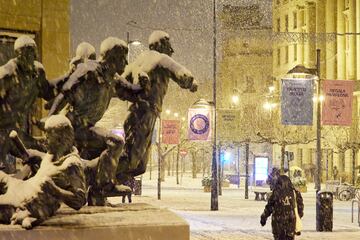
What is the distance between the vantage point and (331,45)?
2625 inches

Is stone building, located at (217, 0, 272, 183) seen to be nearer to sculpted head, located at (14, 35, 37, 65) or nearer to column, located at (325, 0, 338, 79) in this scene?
column, located at (325, 0, 338, 79)

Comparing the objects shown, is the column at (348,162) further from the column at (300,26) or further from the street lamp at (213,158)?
the street lamp at (213,158)

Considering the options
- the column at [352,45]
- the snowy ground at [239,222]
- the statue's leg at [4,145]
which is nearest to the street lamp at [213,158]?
the snowy ground at [239,222]

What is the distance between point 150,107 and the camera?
800 centimetres

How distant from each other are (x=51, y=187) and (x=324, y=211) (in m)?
16.0

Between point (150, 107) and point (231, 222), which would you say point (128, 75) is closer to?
point (150, 107)

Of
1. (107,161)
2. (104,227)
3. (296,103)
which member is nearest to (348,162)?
(296,103)

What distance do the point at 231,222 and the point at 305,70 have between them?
5.46 meters

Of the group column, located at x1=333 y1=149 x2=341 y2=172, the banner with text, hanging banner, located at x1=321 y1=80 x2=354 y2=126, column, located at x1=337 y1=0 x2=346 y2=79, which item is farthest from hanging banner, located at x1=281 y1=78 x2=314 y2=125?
column, located at x1=337 y1=0 x2=346 y2=79

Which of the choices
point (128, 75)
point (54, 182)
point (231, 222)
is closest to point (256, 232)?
point (231, 222)

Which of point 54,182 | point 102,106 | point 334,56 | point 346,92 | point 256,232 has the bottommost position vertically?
point 256,232

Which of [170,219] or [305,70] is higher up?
[305,70]

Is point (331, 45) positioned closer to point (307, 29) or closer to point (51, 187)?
point (307, 29)

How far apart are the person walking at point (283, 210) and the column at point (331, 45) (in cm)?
5401
